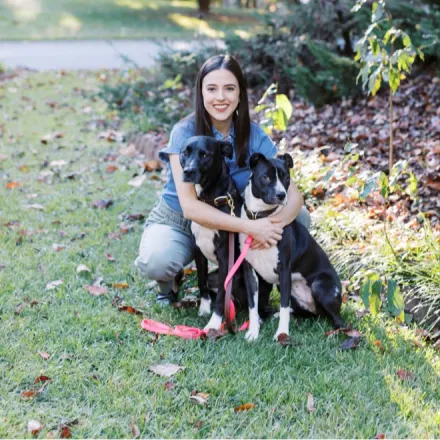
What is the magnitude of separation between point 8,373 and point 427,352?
2.37 meters

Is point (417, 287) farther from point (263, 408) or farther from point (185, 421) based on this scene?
point (185, 421)

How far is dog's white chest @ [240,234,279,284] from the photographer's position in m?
3.74

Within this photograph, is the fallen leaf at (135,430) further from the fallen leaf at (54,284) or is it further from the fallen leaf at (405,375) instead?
the fallen leaf at (54,284)

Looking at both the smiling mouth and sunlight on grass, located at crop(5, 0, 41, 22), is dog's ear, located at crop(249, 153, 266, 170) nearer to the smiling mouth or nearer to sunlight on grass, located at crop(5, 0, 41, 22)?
the smiling mouth

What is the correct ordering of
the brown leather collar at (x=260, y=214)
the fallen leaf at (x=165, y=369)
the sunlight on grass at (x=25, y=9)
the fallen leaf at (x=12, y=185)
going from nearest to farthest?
the fallen leaf at (x=165, y=369)
the brown leather collar at (x=260, y=214)
the fallen leaf at (x=12, y=185)
the sunlight on grass at (x=25, y=9)

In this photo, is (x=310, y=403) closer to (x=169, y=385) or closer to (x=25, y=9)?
(x=169, y=385)

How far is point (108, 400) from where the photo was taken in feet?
9.87

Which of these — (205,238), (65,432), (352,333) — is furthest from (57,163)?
(65,432)

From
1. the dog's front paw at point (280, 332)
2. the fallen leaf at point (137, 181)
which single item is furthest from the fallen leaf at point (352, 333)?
the fallen leaf at point (137, 181)

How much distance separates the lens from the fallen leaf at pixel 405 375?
327 cm

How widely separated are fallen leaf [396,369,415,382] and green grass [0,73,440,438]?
28 mm

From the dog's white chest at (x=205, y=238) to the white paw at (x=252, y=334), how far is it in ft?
1.73

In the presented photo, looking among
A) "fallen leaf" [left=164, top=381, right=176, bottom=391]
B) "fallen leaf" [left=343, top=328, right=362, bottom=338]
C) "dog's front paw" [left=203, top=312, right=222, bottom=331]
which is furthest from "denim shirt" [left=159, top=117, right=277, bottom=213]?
"fallen leaf" [left=164, top=381, right=176, bottom=391]

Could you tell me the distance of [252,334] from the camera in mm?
3734
